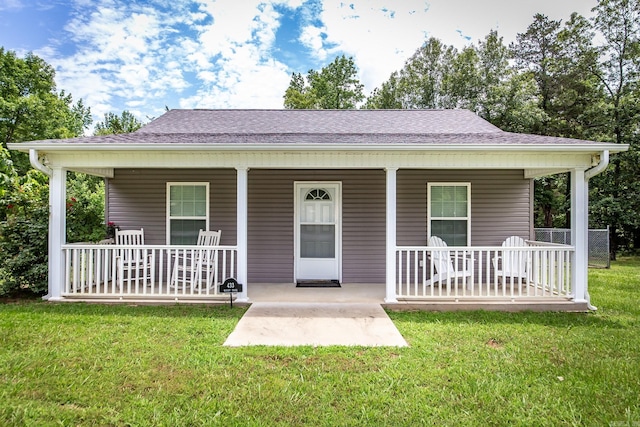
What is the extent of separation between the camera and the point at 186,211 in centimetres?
699

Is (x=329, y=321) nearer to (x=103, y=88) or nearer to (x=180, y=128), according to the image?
(x=180, y=128)

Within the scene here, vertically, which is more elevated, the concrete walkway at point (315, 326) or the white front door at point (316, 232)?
the white front door at point (316, 232)

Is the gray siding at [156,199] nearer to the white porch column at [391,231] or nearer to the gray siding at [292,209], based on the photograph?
the gray siding at [292,209]

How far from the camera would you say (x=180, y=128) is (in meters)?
7.53

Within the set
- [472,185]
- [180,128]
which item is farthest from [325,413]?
[180,128]

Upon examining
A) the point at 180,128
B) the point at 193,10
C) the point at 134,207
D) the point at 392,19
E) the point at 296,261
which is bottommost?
the point at 296,261

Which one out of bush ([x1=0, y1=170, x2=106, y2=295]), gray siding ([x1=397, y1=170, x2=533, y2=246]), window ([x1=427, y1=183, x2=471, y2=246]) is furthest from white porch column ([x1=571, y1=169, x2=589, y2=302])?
bush ([x1=0, y1=170, x2=106, y2=295])

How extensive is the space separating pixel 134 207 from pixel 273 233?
2819 mm

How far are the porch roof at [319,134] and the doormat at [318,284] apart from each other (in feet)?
8.93

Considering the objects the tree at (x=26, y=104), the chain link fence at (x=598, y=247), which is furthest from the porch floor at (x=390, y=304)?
the tree at (x=26, y=104)

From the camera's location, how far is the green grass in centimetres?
258

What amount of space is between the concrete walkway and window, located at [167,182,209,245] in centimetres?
239

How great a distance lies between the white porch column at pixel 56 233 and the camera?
5430mm

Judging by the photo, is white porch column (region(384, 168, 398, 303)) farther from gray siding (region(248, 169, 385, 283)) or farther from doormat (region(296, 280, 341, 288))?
gray siding (region(248, 169, 385, 283))
